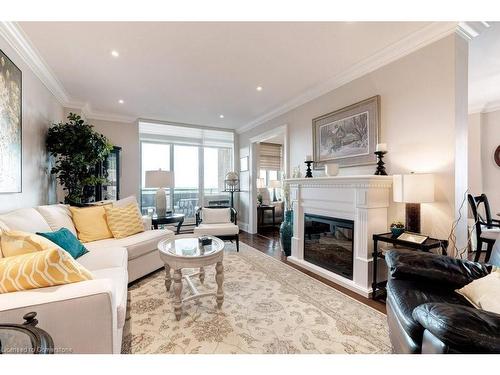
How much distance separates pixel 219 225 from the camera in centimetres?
394

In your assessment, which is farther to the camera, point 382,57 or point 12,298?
point 382,57

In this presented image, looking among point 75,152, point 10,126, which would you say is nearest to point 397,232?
point 10,126

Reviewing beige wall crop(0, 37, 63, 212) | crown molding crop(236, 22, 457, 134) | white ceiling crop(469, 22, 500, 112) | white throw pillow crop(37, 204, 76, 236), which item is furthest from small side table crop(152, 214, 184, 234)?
white ceiling crop(469, 22, 500, 112)

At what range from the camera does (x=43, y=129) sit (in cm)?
314

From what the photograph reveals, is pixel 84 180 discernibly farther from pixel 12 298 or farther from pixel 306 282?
pixel 306 282

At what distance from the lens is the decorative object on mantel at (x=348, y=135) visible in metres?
2.76

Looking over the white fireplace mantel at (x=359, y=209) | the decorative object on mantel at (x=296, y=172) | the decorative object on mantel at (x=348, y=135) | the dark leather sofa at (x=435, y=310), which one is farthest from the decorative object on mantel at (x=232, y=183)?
the dark leather sofa at (x=435, y=310)

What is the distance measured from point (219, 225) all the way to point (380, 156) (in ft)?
8.55

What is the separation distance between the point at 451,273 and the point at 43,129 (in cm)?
463

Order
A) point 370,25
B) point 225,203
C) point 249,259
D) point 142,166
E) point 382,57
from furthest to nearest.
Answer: point 225,203, point 142,166, point 249,259, point 382,57, point 370,25
